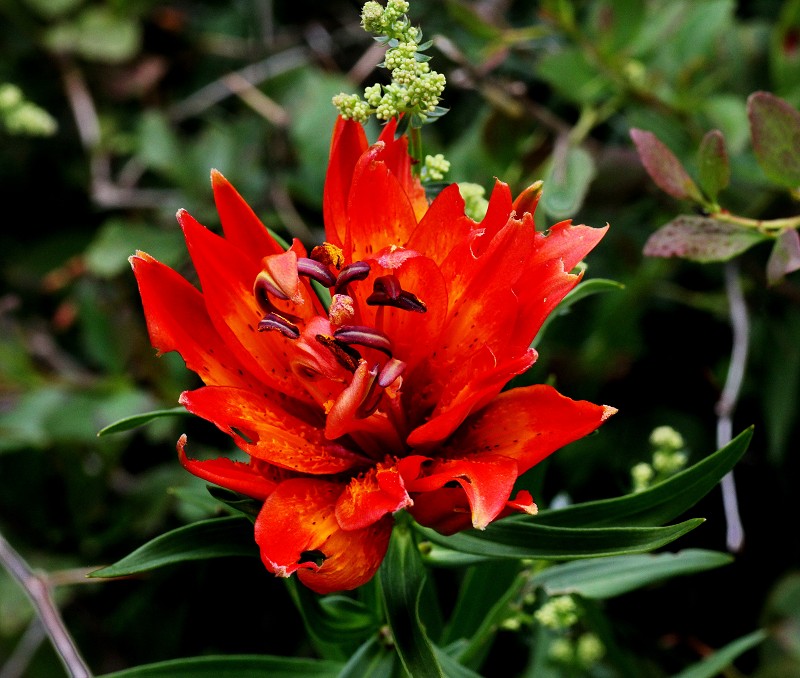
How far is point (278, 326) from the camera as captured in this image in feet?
1.93

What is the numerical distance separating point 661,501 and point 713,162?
322mm

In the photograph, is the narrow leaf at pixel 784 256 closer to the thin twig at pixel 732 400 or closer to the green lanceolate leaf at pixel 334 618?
the thin twig at pixel 732 400

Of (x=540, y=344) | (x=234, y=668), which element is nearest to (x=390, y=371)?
(x=234, y=668)

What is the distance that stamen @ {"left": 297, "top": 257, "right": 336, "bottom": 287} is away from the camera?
0.61 m

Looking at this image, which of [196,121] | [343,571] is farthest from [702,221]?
[196,121]

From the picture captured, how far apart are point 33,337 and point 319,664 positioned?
1056mm

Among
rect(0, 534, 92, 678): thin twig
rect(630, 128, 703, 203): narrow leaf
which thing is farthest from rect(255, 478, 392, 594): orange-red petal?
rect(630, 128, 703, 203): narrow leaf

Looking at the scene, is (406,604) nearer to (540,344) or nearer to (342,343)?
(342,343)

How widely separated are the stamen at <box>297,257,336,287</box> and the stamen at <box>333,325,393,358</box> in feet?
0.11

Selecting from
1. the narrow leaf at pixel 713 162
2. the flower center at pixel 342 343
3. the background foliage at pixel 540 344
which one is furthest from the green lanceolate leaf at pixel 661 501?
the background foliage at pixel 540 344

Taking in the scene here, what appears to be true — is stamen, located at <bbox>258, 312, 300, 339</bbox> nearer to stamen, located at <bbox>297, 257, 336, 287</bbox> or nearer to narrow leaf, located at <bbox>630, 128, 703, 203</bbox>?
stamen, located at <bbox>297, 257, 336, 287</bbox>

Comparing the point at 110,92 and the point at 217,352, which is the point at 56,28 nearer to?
the point at 110,92

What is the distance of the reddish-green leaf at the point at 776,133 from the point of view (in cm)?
80

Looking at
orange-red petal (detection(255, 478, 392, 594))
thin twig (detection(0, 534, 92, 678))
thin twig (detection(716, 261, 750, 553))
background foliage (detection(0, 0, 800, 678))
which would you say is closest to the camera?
orange-red petal (detection(255, 478, 392, 594))
